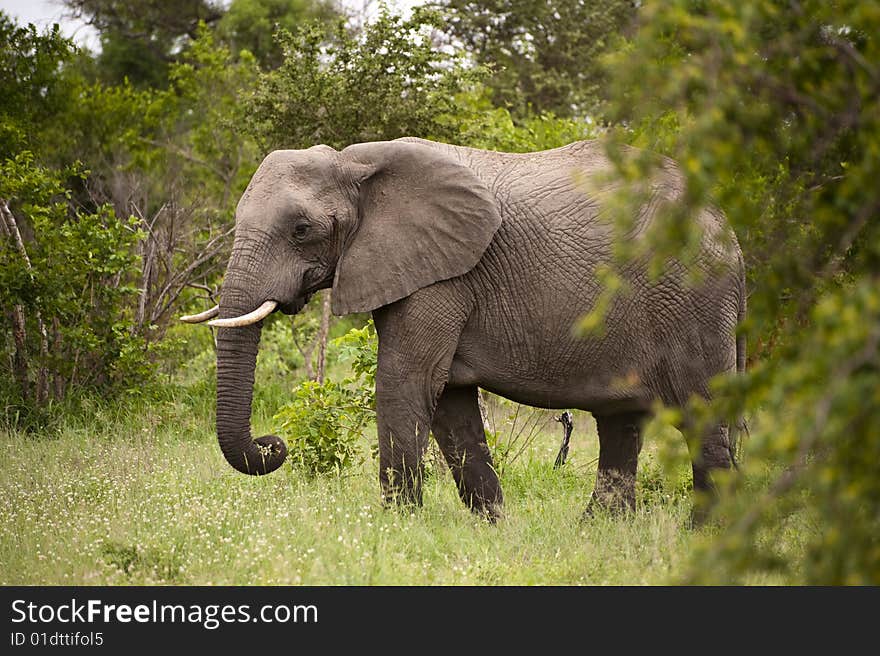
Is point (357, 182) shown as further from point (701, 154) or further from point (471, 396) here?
point (701, 154)

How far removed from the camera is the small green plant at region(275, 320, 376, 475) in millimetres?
7777

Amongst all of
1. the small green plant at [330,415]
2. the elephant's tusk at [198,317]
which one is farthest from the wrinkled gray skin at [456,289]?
the small green plant at [330,415]

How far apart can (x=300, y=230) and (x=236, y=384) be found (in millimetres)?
913

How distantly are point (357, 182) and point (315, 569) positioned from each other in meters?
2.23

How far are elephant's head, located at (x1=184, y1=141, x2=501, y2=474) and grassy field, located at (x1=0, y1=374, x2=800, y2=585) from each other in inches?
22.5

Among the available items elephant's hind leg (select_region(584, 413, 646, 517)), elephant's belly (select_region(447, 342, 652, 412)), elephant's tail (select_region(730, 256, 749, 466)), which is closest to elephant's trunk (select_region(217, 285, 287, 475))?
elephant's belly (select_region(447, 342, 652, 412))

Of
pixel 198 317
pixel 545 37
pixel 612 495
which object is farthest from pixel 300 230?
pixel 545 37

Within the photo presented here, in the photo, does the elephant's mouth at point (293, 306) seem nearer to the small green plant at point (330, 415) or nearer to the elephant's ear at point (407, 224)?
the elephant's ear at point (407, 224)

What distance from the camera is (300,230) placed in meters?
6.19

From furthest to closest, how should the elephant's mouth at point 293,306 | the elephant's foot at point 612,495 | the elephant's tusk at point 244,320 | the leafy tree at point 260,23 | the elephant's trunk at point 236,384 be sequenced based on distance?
the leafy tree at point 260,23 < the elephant's foot at point 612,495 < the elephant's mouth at point 293,306 < the elephant's trunk at point 236,384 < the elephant's tusk at point 244,320

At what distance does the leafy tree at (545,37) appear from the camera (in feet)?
65.7

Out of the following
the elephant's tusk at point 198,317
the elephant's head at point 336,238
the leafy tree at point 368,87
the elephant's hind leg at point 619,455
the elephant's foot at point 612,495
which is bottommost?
the elephant's foot at point 612,495

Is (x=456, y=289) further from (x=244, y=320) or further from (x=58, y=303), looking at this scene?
(x=58, y=303)

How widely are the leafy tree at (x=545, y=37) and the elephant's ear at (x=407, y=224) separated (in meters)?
13.7
